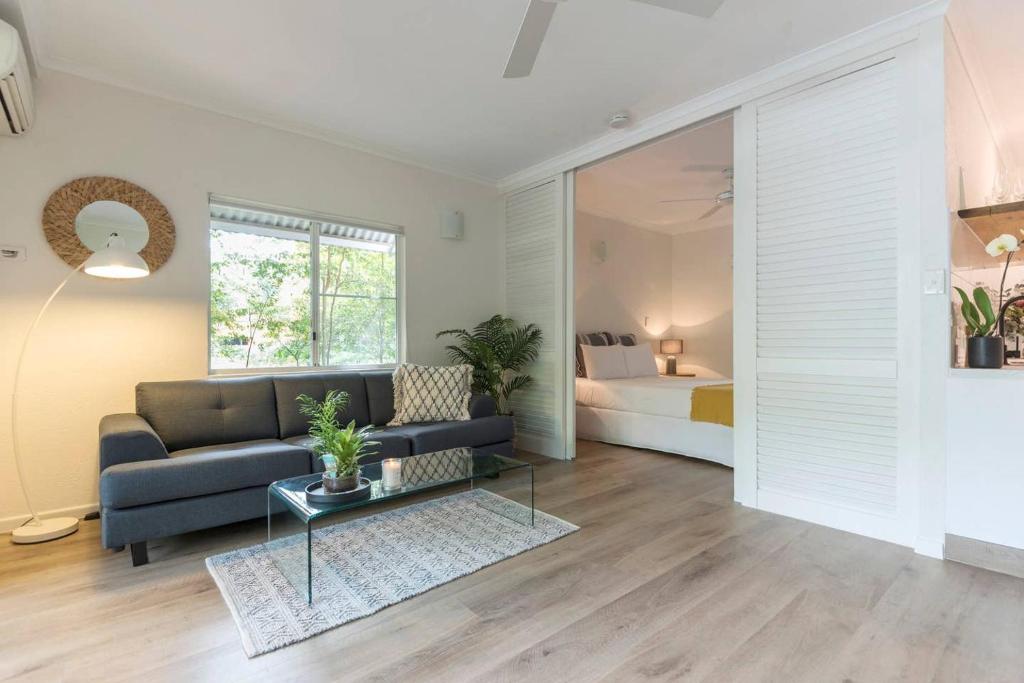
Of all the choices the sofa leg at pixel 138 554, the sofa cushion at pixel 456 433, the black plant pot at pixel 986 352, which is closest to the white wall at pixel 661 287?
the sofa cushion at pixel 456 433

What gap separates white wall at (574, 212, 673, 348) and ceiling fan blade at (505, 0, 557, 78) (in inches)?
137

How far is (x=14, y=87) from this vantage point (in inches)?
91.5

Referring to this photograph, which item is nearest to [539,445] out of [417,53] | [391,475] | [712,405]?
[712,405]

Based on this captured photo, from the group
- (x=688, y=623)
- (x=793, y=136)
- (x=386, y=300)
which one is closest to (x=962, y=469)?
(x=688, y=623)

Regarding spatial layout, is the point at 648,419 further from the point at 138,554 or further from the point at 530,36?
the point at 138,554

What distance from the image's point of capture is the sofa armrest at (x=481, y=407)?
377 centimetres

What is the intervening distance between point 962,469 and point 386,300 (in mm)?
3899

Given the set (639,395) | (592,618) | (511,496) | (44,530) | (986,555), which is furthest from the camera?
(639,395)

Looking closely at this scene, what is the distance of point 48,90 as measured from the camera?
279 cm

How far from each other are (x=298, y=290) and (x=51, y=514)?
6.48 feet

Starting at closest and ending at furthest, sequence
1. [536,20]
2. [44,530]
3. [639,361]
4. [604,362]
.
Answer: [536,20] < [44,530] < [604,362] < [639,361]

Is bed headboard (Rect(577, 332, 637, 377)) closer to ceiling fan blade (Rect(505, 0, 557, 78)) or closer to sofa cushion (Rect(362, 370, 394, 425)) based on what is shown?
sofa cushion (Rect(362, 370, 394, 425))

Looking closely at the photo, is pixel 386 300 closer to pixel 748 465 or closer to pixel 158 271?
pixel 158 271

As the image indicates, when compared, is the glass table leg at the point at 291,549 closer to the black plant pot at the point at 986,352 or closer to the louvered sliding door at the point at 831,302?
the louvered sliding door at the point at 831,302
